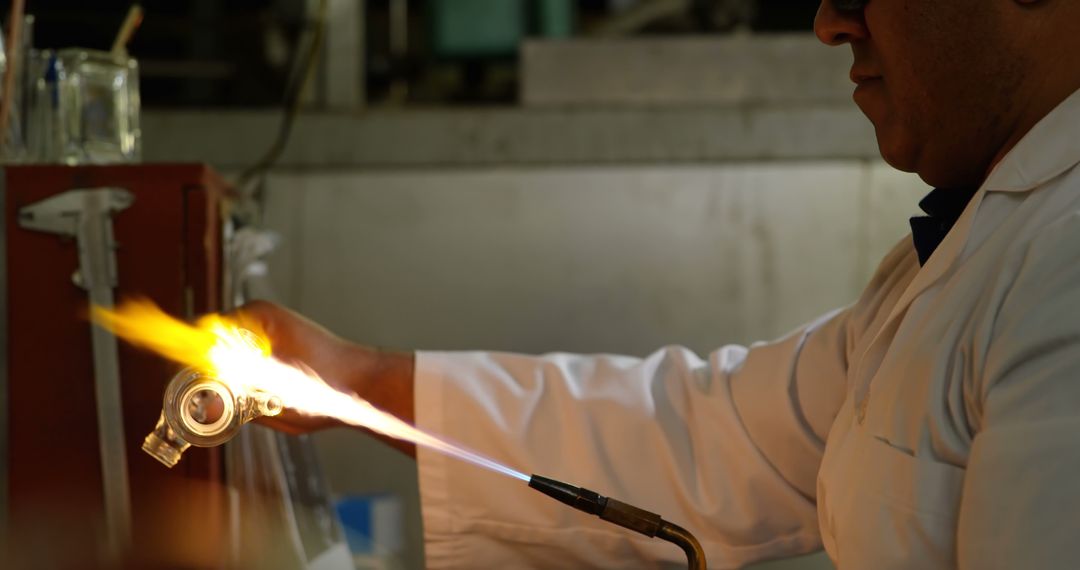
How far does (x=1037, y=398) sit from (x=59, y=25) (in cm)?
350

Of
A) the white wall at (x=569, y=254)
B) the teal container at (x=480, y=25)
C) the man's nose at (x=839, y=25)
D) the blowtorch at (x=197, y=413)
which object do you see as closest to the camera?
the blowtorch at (x=197, y=413)

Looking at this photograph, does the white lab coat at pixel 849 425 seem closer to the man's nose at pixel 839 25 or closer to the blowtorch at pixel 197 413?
the man's nose at pixel 839 25

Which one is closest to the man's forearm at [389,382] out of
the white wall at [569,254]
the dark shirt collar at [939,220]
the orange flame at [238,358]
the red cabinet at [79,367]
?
the orange flame at [238,358]

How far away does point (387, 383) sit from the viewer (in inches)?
47.4

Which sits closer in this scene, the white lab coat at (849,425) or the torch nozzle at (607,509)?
the white lab coat at (849,425)

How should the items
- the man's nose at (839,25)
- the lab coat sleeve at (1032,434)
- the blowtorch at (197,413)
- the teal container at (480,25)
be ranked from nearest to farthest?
the lab coat sleeve at (1032,434)
the blowtorch at (197,413)
the man's nose at (839,25)
the teal container at (480,25)

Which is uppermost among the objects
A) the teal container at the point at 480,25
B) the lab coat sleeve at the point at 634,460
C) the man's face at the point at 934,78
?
the teal container at the point at 480,25

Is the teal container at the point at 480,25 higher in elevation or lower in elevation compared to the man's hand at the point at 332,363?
higher

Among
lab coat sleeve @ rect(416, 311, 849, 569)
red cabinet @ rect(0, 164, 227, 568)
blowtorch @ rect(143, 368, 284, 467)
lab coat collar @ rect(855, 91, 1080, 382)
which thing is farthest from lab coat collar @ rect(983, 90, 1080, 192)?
red cabinet @ rect(0, 164, 227, 568)

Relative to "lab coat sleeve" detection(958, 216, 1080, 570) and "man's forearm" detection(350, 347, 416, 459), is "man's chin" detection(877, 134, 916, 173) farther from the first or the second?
"man's forearm" detection(350, 347, 416, 459)

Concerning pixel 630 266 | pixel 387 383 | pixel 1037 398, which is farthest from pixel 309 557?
pixel 630 266

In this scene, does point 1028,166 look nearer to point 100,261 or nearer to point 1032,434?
point 1032,434

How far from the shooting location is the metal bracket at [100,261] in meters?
1.01

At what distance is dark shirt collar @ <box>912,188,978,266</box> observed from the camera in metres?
1.00
